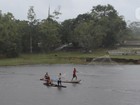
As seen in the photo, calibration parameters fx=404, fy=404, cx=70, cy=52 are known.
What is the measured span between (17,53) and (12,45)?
311cm

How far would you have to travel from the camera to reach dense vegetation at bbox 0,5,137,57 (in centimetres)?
11712

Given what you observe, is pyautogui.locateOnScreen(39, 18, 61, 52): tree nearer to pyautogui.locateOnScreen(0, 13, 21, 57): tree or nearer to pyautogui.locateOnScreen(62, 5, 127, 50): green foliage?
pyautogui.locateOnScreen(62, 5, 127, 50): green foliage

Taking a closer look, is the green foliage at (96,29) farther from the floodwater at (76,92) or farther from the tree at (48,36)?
the floodwater at (76,92)

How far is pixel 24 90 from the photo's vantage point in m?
55.2

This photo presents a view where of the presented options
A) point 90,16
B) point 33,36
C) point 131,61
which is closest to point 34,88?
point 131,61

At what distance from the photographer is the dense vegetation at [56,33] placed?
384 ft

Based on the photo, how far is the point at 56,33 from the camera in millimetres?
127188

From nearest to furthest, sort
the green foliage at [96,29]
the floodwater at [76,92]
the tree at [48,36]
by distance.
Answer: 1. the floodwater at [76,92]
2. the tree at [48,36]
3. the green foliage at [96,29]

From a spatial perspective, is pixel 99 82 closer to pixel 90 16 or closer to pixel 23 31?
pixel 23 31

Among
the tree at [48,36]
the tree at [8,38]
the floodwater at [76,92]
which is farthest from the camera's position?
the tree at [48,36]

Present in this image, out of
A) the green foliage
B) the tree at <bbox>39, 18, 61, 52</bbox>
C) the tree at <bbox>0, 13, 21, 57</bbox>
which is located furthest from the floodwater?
the green foliage

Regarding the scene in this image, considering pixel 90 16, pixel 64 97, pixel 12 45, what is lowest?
pixel 64 97

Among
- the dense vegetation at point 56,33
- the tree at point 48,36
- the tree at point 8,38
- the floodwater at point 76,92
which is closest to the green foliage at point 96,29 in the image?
the dense vegetation at point 56,33

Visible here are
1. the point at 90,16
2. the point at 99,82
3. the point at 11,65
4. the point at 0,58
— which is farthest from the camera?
the point at 90,16
